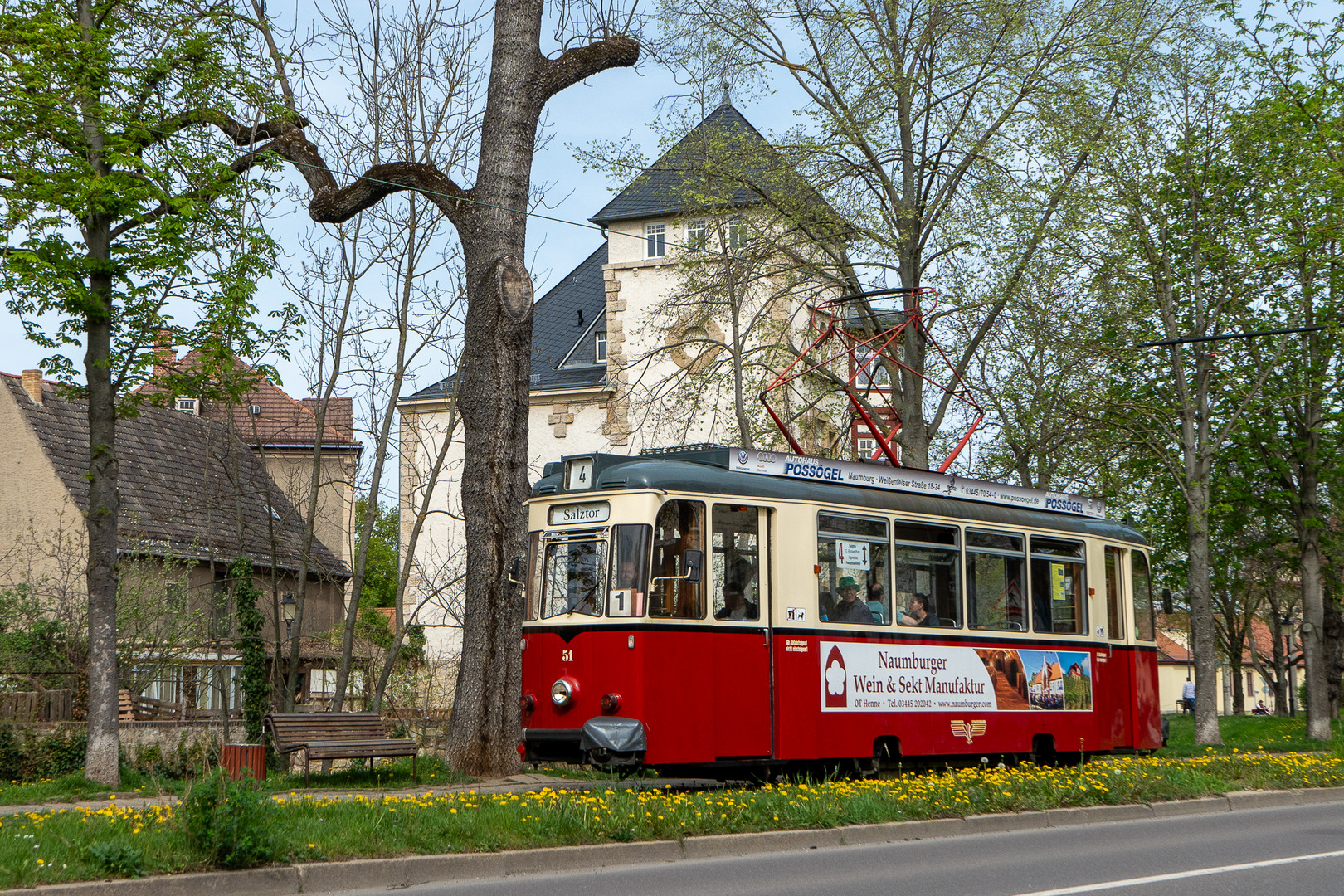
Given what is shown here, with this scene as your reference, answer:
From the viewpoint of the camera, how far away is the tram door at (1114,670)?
1734cm

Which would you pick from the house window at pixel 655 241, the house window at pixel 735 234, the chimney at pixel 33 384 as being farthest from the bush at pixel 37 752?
the house window at pixel 655 241

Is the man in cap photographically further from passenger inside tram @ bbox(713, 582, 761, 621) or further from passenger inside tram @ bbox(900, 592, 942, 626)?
passenger inside tram @ bbox(713, 582, 761, 621)

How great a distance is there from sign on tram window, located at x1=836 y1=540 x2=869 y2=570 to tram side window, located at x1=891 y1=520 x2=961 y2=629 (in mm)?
436

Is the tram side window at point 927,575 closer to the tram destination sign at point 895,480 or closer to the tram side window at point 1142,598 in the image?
the tram destination sign at point 895,480

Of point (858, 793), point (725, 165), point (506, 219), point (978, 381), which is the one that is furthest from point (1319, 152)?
point (858, 793)

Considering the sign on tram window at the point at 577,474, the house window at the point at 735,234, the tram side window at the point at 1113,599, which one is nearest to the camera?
the sign on tram window at the point at 577,474

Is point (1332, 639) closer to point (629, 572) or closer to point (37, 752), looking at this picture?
point (629, 572)

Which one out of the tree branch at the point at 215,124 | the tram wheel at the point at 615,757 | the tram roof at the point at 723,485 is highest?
the tree branch at the point at 215,124

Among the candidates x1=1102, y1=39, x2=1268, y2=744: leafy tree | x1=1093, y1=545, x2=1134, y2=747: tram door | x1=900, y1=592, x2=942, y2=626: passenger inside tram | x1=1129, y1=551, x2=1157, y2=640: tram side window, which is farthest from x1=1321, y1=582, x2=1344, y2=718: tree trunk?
x1=900, y1=592, x2=942, y2=626: passenger inside tram

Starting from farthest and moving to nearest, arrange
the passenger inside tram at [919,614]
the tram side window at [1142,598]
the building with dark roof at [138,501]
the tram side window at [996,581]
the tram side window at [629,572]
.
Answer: the building with dark roof at [138,501] → the tram side window at [1142,598] → the tram side window at [996,581] → the passenger inside tram at [919,614] → the tram side window at [629,572]

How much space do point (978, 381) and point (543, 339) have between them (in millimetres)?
17256

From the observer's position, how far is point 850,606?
46.4ft

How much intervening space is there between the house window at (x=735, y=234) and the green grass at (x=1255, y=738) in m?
11.3

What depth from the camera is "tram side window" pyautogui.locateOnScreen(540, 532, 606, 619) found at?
42.1ft
